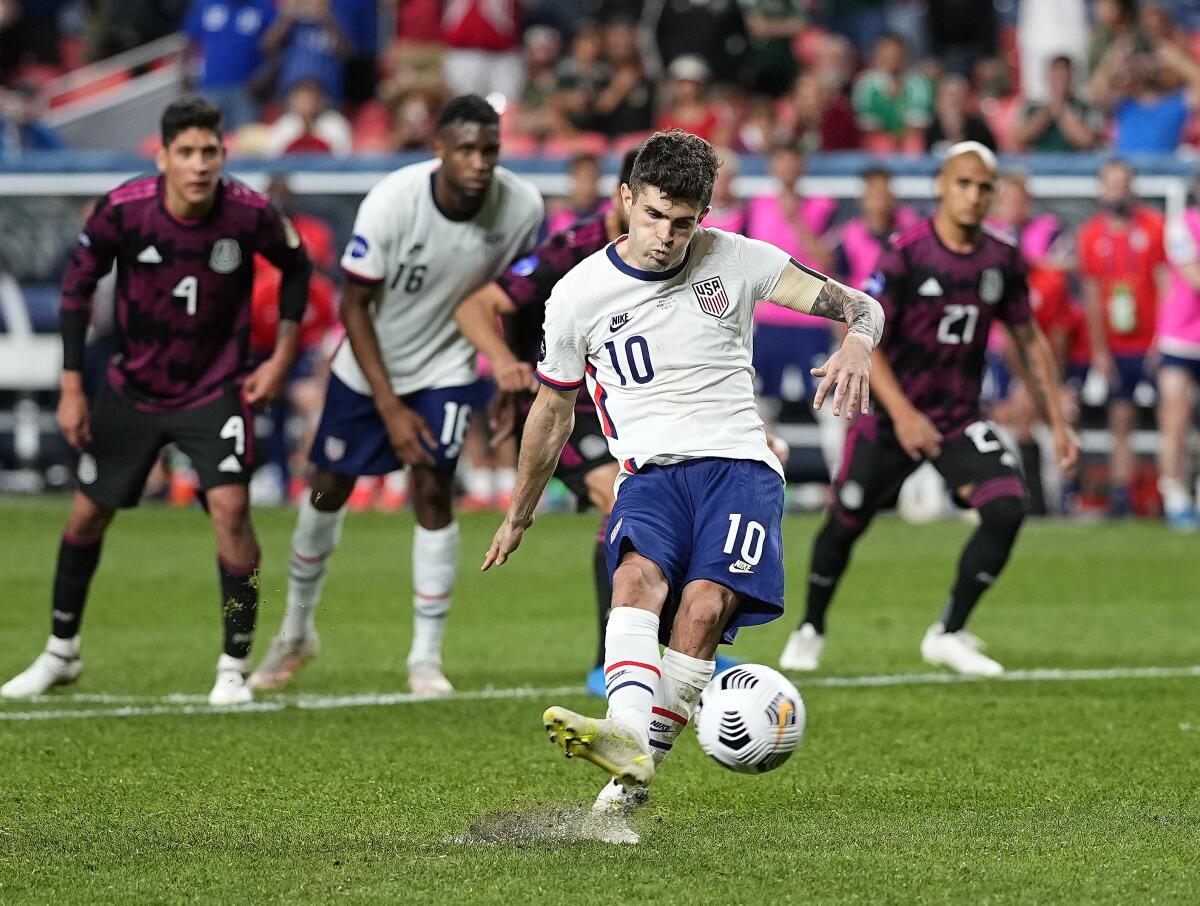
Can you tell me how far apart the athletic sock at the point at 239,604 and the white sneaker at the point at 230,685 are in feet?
0.12

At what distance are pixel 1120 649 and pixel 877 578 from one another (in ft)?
10.2

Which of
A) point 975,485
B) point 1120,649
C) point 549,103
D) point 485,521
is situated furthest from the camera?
point 549,103

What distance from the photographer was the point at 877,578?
1274cm

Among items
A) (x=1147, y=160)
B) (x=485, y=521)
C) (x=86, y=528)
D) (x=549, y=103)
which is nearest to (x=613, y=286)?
(x=86, y=528)

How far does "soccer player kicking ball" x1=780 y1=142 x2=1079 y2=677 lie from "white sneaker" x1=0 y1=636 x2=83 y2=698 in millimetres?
3224

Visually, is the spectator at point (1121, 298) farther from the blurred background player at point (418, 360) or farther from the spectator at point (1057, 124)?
the blurred background player at point (418, 360)

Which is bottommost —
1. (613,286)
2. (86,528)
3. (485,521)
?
(485,521)

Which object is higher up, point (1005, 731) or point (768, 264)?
point (768, 264)

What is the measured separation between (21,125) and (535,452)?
14.4 meters

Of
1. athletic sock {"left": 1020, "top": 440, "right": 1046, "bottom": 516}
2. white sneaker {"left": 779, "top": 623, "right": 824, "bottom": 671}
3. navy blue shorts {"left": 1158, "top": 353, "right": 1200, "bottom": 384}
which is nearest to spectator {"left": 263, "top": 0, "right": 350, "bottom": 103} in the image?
athletic sock {"left": 1020, "top": 440, "right": 1046, "bottom": 516}

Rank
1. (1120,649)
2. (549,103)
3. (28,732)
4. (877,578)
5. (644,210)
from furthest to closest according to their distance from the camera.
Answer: (549,103) < (877,578) < (1120,649) < (28,732) < (644,210)

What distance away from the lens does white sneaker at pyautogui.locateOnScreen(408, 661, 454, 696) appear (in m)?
8.43

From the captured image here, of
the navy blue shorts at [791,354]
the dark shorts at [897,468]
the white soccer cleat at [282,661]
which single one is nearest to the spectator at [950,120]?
the navy blue shorts at [791,354]

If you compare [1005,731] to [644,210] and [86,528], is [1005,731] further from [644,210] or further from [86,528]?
[86,528]
